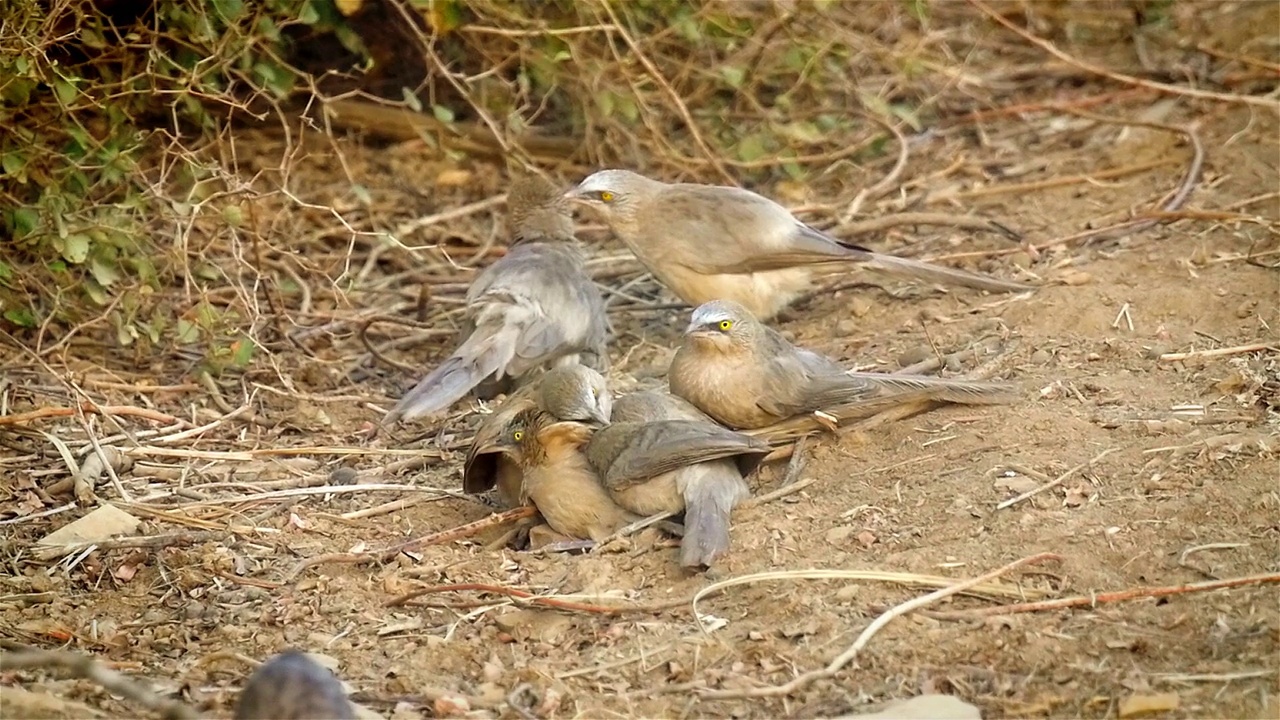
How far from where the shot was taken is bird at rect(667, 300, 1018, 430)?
582cm

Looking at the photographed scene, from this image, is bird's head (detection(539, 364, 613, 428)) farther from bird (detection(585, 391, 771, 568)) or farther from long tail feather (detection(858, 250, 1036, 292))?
long tail feather (detection(858, 250, 1036, 292))

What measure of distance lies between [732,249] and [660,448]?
2141 millimetres

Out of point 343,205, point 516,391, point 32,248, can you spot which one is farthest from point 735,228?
point 32,248

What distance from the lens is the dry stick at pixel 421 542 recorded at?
5332 millimetres

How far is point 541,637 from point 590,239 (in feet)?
14.0

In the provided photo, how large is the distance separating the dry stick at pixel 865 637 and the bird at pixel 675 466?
29.6 inches

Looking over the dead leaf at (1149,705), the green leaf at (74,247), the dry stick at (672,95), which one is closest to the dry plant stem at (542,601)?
the dead leaf at (1149,705)

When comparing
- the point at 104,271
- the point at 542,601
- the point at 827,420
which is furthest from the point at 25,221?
the point at 827,420

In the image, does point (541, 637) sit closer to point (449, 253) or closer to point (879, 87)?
point (449, 253)

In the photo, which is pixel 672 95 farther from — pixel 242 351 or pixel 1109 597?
pixel 1109 597

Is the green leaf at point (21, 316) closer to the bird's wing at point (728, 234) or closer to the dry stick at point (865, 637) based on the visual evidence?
the bird's wing at point (728, 234)

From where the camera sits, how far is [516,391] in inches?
262

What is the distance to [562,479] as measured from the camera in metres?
5.61

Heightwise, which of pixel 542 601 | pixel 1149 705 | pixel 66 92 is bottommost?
pixel 542 601
